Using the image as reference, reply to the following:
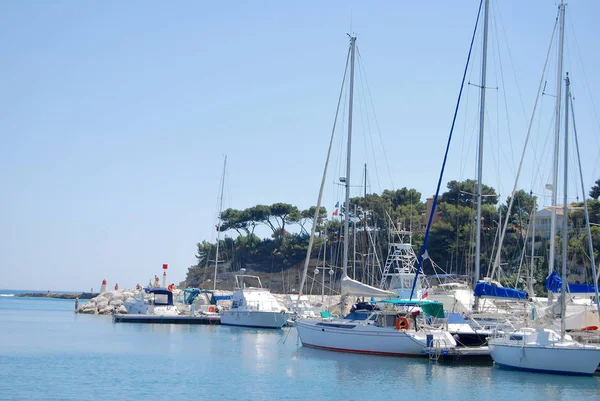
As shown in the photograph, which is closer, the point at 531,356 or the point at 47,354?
the point at 531,356

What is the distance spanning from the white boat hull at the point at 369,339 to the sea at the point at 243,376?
0.39 m

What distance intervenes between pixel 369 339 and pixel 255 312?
21.0 meters

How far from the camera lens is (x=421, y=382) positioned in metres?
25.1

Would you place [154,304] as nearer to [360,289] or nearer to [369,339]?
[360,289]

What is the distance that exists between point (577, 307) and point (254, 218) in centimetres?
5960

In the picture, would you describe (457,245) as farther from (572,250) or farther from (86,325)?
(86,325)

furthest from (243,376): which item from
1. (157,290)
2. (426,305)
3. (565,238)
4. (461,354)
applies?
(157,290)

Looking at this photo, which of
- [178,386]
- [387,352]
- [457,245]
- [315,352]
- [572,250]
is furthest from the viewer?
[457,245]

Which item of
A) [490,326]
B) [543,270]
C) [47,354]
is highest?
[543,270]

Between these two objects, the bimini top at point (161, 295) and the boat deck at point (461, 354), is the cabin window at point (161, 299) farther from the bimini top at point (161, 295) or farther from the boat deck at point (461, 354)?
the boat deck at point (461, 354)

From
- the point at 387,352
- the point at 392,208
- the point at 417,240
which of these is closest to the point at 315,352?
the point at 387,352

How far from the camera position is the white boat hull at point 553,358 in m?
24.8

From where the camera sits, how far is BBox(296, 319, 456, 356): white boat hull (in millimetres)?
29250

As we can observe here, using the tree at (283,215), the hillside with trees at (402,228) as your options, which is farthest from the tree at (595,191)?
the tree at (283,215)
